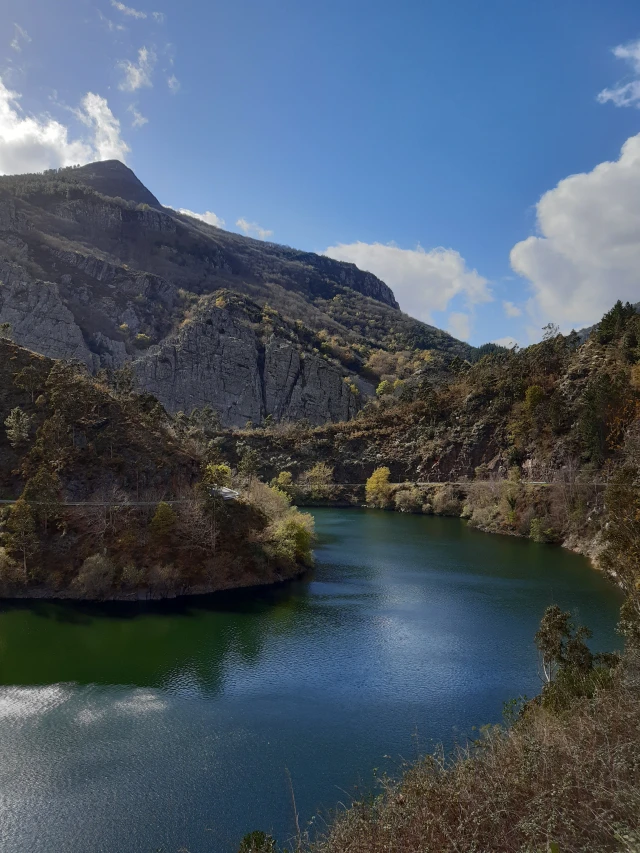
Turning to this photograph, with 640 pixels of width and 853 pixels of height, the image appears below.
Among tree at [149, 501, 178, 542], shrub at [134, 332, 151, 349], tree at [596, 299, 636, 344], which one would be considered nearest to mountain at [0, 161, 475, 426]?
shrub at [134, 332, 151, 349]

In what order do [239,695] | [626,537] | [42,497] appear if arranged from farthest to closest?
[42,497]
[239,695]
[626,537]

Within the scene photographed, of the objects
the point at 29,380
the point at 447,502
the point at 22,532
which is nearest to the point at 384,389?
the point at 447,502

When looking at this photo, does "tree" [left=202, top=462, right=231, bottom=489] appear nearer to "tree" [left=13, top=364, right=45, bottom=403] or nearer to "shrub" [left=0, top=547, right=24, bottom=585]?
"shrub" [left=0, top=547, right=24, bottom=585]

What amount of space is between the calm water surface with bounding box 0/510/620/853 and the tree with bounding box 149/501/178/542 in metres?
6.25

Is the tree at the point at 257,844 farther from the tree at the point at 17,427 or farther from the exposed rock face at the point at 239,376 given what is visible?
the exposed rock face at the point at 239,376

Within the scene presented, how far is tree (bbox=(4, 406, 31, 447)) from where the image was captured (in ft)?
160

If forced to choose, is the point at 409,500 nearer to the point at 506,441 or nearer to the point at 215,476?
the point at 506,441

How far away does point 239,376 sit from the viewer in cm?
15975

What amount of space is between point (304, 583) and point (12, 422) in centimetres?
2979

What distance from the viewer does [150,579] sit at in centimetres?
4241

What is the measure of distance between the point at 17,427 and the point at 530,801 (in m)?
49.0

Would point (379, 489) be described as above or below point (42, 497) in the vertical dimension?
below

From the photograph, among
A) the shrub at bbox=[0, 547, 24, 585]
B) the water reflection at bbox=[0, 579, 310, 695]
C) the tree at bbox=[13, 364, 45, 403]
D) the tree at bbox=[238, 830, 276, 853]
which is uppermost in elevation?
the tree at bbox=[13, 364, 45, 403]

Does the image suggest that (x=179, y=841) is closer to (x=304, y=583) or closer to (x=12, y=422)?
(x=304, y=583)
